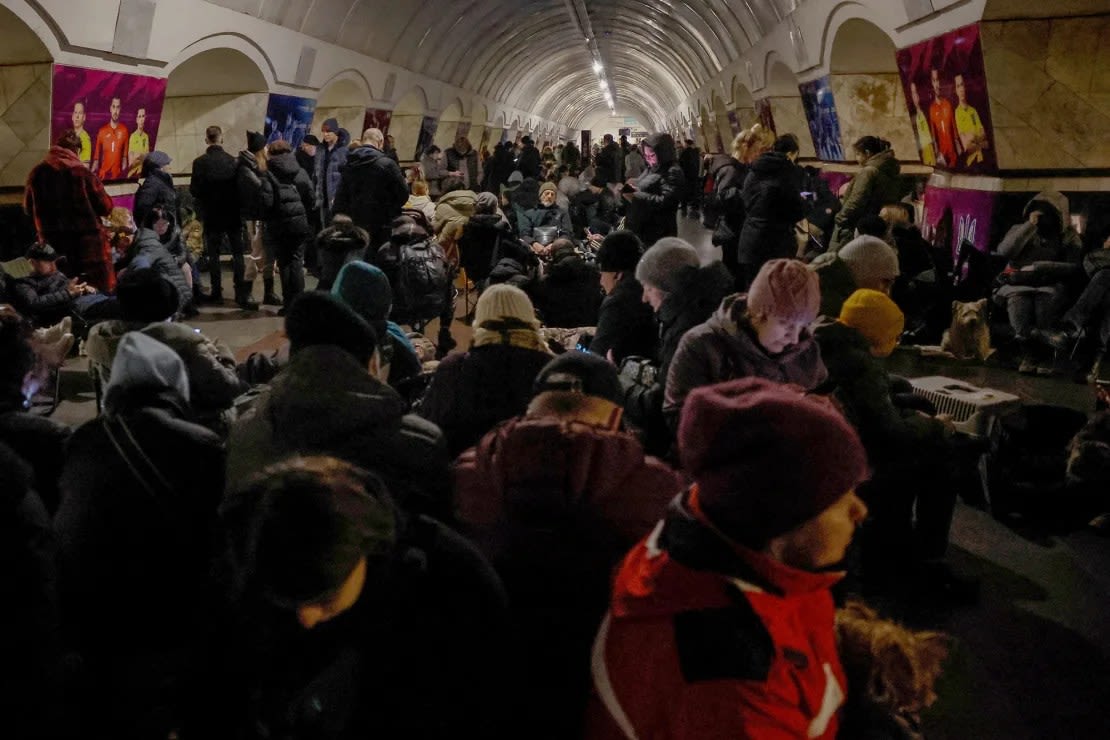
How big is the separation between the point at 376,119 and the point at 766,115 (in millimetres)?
8401

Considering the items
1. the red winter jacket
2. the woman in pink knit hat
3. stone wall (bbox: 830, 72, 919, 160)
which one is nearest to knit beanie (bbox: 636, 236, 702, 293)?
the woman in pink knit hat

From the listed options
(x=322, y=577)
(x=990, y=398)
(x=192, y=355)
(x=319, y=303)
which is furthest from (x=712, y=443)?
(x=990, y=398)

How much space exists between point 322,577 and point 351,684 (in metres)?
0.27

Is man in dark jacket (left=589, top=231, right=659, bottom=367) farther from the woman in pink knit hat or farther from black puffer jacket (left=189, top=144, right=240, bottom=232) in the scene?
black puffer jacket (left=189, top=144, right=240, bottom=232)

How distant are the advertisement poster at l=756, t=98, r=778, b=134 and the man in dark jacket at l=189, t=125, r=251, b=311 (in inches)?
446

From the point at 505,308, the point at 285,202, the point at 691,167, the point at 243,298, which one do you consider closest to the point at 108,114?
the point at 243,298

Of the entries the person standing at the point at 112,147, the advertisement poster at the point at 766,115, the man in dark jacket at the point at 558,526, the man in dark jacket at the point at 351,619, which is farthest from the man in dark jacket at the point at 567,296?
the advertisement poster at the point at 766,115

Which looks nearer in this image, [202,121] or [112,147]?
[112,147]

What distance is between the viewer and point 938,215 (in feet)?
33.2

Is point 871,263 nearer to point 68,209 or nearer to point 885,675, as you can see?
point 885,675

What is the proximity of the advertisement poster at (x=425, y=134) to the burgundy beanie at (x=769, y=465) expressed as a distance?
72.6ft

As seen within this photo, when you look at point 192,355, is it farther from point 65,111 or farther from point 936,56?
point 936,56

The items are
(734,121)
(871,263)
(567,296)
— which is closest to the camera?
(871,263)

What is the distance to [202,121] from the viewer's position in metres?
14.0
